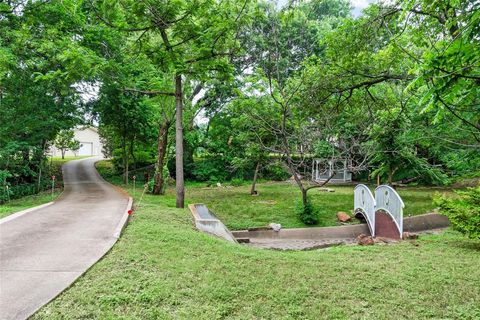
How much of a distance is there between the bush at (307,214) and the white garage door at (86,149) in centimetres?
3162

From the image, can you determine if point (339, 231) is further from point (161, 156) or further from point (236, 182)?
point (236, 182)

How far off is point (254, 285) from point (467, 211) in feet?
17.7

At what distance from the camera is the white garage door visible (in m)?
35.6

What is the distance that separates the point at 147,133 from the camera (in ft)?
57.2

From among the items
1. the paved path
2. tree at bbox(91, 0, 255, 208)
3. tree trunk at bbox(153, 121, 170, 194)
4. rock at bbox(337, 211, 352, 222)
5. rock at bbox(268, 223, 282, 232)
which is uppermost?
tree at bbox(91, 0, 255, 208)

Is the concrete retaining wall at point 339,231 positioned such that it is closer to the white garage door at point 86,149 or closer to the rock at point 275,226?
the rock at point 275,226

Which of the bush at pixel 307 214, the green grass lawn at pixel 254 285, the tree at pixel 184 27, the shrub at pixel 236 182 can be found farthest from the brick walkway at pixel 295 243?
the shrub at pixel 236 182

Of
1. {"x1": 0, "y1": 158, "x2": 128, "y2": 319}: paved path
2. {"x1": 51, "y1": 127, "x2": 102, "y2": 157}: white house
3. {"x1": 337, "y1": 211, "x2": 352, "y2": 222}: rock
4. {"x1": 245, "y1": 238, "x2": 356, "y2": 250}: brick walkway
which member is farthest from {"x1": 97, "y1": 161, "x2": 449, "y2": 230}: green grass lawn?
{"x1": 51, "y1": 127, "x2": 102, "y2": 157}: white house

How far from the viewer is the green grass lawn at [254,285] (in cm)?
307

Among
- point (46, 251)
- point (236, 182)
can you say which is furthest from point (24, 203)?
point (236, 182)

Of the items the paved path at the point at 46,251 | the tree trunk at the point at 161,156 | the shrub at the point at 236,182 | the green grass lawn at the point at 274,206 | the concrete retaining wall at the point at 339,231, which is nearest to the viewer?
the paved path at the point at 46,251

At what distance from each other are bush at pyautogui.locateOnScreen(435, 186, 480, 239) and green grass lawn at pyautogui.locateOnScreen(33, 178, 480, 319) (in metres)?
1.15

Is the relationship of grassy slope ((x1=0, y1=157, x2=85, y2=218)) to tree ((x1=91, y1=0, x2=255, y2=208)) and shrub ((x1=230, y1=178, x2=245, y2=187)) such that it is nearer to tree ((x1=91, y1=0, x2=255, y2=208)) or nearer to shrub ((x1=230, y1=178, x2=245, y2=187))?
tree ((x1=91, y1=0, x2=255, y2=208))

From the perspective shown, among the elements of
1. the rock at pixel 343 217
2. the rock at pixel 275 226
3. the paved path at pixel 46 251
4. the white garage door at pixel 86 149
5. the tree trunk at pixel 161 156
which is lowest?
the rock at pixel 275 226
